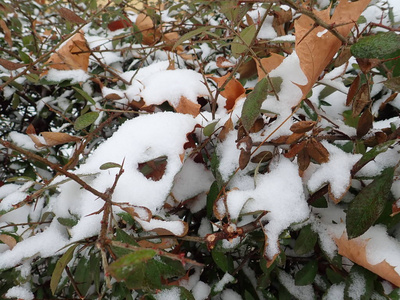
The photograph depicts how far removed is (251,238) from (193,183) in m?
0.14

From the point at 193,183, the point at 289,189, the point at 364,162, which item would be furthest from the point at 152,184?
the point at 364,162

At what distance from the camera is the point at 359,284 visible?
500 mm

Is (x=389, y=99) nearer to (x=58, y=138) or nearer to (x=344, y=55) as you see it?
(x=344, y=55)

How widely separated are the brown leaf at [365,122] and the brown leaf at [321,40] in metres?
0.09

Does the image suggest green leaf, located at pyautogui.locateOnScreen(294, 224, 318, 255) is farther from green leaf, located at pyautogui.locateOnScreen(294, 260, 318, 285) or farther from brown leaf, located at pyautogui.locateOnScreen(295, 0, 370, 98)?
brown leaf, located at pyautogui.locateOnScreen(295, 0, 370, 98)

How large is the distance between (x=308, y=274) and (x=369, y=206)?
202 mm

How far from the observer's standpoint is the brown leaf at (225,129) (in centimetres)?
55

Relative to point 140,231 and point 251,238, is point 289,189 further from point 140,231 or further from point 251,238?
point 140,231

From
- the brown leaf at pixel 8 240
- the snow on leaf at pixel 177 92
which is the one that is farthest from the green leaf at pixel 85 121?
the brown leaf at pixel 8 240

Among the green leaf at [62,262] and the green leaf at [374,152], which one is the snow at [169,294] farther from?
the green leaf at [374,152]

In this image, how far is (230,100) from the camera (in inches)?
26.5

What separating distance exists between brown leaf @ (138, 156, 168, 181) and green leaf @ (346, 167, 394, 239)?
29 cm

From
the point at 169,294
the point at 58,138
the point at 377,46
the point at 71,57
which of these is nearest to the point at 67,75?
the point at 71,57

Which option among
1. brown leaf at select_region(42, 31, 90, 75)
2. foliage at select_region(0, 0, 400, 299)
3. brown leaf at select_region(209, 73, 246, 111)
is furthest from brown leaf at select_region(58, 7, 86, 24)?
brown leaf at select_region(209, 73, 246, 111)
